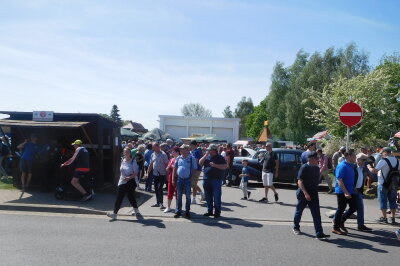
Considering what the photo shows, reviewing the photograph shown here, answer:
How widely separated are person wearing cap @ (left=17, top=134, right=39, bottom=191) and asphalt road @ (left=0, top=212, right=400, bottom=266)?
278 centimetres

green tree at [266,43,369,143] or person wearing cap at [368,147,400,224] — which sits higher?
green tree at [266,43,369,143]

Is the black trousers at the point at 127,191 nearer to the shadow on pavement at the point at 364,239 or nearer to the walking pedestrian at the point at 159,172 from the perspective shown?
the walking pedestrian at the point at 159,172

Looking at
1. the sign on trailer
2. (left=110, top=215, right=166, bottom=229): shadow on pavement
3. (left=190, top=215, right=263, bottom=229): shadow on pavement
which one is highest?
the sign on trailer

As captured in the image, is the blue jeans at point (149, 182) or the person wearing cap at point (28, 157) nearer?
the person wearing cap at point (28, 157)

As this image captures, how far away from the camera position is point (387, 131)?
2228cm

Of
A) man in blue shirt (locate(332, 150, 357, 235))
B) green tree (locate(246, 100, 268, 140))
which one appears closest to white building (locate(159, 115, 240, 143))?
green tree (locate(246, 100, 268, 140))

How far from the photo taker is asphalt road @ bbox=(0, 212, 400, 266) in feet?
18.4

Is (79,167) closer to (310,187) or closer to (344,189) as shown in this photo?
(310,187)

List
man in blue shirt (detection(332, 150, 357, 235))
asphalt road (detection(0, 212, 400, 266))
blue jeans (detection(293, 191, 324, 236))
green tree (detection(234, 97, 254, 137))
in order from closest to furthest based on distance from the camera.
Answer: asphalt road (detection(0, 212, 400, 266))
blue jeans (detection(293, 191, 324, 236))
man in blue shirt (detection(332, 150, 357, 235))
green tree (detection(234, 97, 254, 137))

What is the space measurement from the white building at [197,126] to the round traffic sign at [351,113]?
45.5 m

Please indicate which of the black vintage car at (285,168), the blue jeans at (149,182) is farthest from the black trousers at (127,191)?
the black vintage car at (285,168)

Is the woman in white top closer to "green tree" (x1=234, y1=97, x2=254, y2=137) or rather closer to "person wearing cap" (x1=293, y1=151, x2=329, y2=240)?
"person wearing cap" (x1=293, y1=151, x2=329, y2=240)

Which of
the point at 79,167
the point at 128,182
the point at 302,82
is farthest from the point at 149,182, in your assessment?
the point at 302,82

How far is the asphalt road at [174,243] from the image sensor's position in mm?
5621
